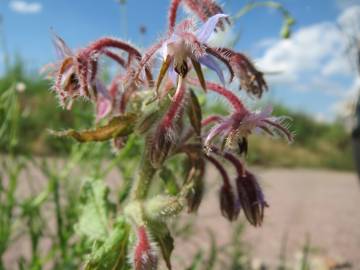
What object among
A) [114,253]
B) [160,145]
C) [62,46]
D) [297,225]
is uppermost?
[62,46]

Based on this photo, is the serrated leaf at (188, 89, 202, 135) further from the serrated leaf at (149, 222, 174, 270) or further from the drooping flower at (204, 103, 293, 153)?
the serrated leaf at (149, 222, 174, 270)

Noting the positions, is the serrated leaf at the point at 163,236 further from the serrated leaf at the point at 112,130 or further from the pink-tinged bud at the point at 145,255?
the serrated leaf at the point at 112,130

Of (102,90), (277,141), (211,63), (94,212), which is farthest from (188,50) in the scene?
(277,141)

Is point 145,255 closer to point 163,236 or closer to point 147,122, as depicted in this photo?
point 163,236

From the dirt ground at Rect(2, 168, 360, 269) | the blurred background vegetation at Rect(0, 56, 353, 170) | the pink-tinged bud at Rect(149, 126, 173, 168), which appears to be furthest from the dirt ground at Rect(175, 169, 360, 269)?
the pink-tinged bud at Rect(149, 126, 173, 168)

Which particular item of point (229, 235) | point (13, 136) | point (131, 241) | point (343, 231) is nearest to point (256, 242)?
point (229, 235)
